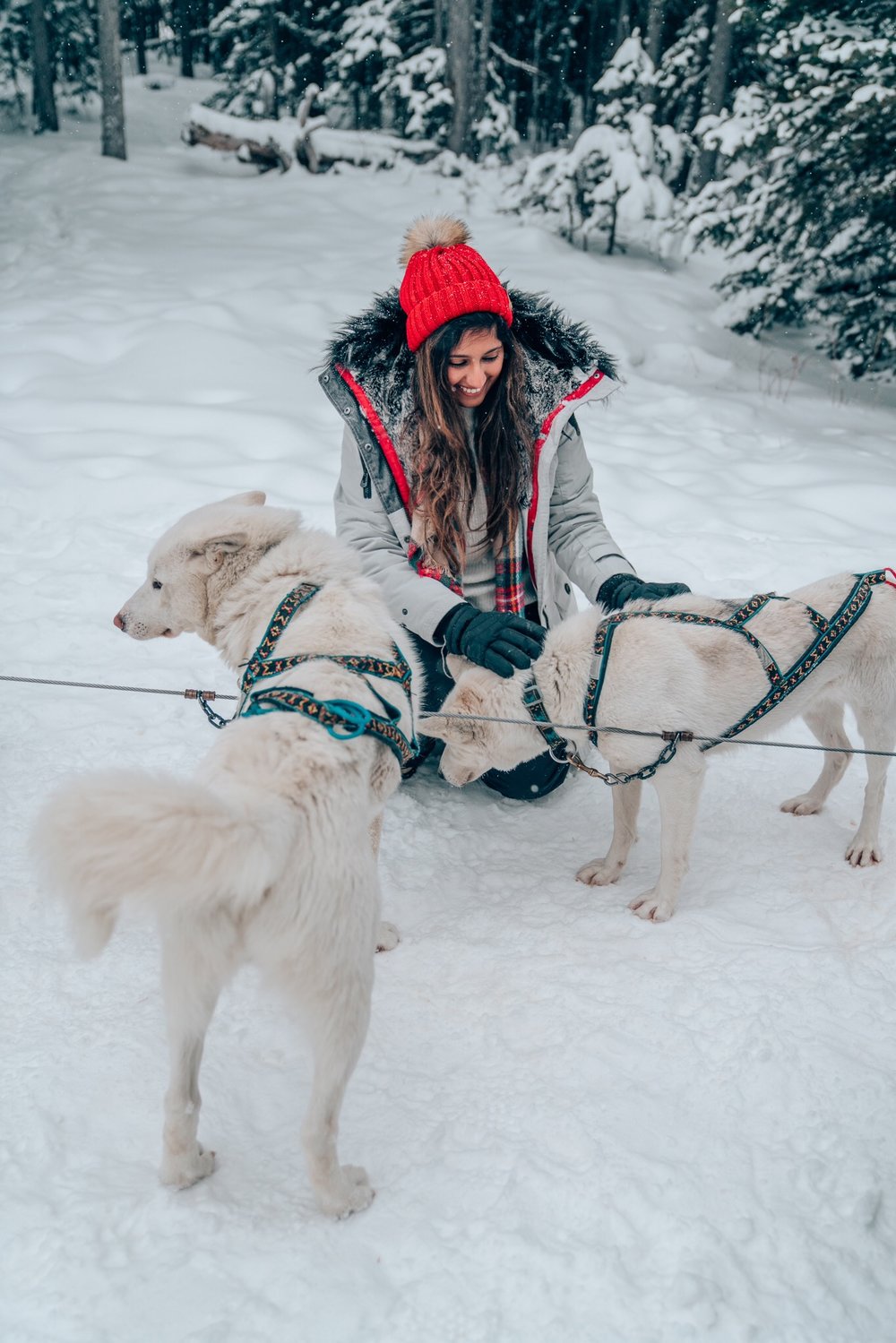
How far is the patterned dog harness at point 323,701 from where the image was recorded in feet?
6.02

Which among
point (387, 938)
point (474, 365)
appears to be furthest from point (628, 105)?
point (387, 938)

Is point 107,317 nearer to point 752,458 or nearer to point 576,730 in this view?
point 752,458

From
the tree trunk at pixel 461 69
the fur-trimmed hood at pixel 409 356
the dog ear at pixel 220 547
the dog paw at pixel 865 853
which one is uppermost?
the tree trunk at pixel 461 69

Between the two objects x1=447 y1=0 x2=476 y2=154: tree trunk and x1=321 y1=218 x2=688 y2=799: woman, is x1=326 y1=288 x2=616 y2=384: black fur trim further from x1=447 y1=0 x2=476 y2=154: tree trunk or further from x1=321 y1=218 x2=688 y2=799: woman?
x1=447 y1=0 x2=476 y2=154: tree trunk

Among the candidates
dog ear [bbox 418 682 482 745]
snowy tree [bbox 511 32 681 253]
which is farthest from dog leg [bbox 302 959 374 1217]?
snowy tree [bbox 511 32 681 253]

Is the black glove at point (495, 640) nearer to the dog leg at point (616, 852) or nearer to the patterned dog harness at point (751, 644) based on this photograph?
the patterned dog harness at point (751, 644)

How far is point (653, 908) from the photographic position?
9.20 ft

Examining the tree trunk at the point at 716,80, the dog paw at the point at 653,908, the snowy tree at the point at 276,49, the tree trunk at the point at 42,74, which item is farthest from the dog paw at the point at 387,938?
the tree trunk at the point at 42,74

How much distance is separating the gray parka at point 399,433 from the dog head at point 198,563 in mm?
674

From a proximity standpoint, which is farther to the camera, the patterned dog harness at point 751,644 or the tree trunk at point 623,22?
the tree trunk at point 623,22

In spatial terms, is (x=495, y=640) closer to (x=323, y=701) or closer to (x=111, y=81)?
(x=323, y=701)

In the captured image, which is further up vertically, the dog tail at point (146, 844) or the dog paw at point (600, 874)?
the dog tail at point (146, 844)

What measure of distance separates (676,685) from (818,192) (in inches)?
300

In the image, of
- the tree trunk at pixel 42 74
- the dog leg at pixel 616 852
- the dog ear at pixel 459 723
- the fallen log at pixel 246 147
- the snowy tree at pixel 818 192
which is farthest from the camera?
the tree trunk at pixel 42 74
